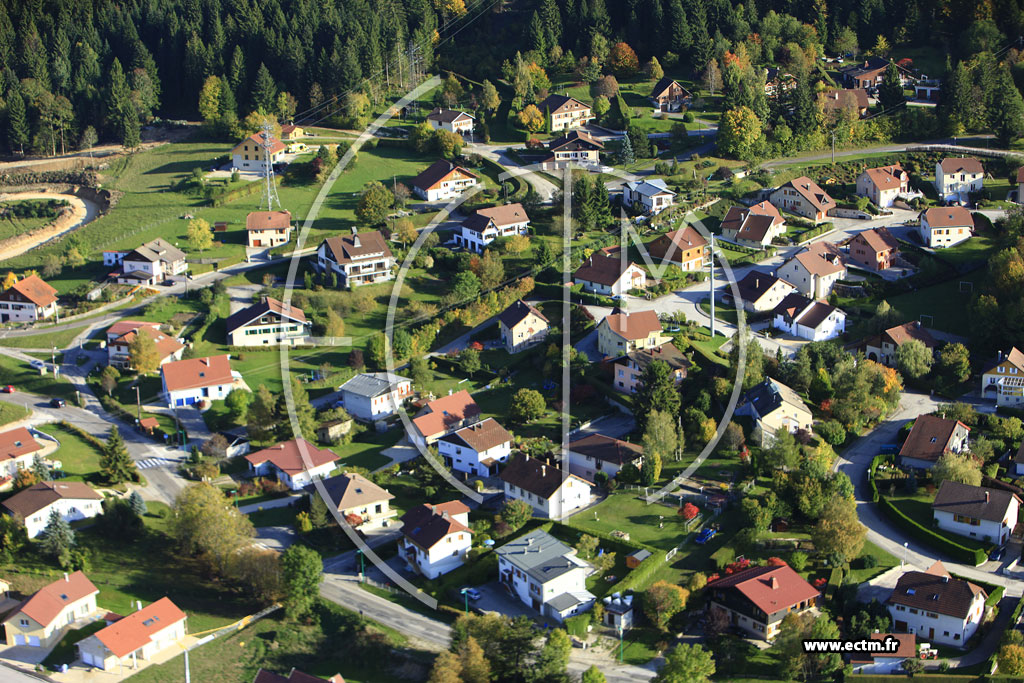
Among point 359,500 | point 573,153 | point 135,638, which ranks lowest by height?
point 135,638

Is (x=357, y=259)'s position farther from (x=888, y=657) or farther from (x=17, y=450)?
(x=888, y=657)

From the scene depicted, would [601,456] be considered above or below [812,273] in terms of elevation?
below

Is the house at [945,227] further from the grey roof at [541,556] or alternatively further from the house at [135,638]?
the house at [135,638]

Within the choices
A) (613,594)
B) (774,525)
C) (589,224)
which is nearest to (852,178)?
(589,224)

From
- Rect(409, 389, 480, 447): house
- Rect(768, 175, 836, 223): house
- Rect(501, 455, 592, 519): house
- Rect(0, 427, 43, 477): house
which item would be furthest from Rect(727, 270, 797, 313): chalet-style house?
Rect(0, 427, 43, 477): house

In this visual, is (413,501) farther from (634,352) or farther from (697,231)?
(697,231)

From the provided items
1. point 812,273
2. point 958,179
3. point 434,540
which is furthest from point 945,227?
point 434,540

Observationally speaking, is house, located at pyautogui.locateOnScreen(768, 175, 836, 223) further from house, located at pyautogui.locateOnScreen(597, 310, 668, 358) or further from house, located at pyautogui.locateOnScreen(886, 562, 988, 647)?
house, located at pyautogui.locateOnScreen(886, 562, 988, 647)
